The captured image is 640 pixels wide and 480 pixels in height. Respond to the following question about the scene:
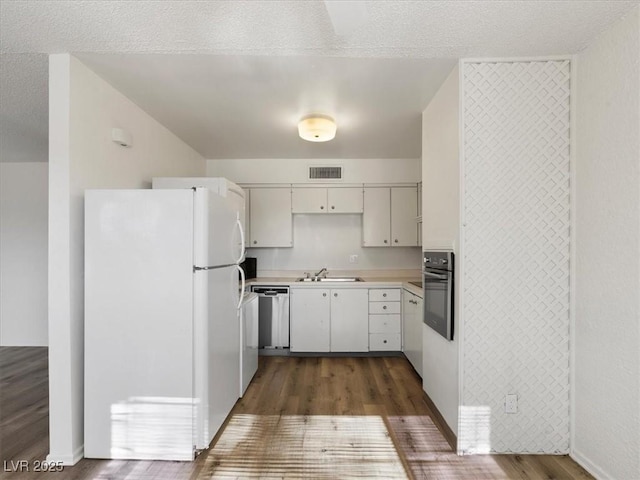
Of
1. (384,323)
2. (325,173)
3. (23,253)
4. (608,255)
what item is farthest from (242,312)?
(23,253)

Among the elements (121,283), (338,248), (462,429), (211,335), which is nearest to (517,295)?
(462,429)

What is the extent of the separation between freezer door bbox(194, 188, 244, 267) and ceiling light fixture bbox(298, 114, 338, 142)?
3.23 ft

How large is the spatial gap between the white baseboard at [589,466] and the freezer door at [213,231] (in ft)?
8.20

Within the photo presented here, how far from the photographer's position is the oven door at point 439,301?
229 centimetres

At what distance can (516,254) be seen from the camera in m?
2.17

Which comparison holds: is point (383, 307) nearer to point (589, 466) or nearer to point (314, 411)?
point (314, 411)

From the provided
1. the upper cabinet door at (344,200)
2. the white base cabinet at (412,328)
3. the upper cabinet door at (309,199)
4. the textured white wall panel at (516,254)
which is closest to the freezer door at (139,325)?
the textured white wall panel at (516,254)

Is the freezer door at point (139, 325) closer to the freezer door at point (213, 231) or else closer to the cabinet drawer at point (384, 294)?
the freezer door at point (213, 231)

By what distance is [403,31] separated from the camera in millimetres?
1867

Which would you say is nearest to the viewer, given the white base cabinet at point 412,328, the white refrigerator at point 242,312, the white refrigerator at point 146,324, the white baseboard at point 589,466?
the white baseboard at point 589,466

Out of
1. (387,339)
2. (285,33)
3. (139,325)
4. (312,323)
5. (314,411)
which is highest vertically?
(285,33)

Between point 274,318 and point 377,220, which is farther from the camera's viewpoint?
point 377,220

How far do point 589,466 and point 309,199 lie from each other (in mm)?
3611

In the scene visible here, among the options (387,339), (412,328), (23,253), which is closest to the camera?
(412,328)
